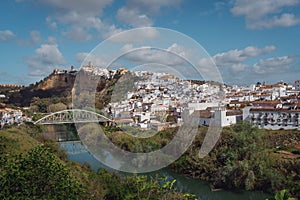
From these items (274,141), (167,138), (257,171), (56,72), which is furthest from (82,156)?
(56,72)

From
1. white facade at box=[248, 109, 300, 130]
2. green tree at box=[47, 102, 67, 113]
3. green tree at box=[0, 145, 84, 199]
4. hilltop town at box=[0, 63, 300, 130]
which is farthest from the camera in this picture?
green tree at box=[47, 102, 67, 113]

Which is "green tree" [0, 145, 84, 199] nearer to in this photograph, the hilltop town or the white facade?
the hilltop town

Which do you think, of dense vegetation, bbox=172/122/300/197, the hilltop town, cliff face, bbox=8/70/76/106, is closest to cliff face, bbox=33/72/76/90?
cliff face, bbox=8/70/76/106

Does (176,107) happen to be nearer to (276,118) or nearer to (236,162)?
(236,162)

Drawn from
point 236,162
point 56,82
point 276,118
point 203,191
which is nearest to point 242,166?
point 236,162

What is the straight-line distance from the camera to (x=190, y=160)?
720cm

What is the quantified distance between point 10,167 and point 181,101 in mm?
7278

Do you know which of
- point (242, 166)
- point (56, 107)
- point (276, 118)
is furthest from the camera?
point (56, 107)

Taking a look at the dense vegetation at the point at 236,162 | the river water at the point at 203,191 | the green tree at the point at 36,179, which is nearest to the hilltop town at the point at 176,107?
the dense vegetation at the point at 236,162

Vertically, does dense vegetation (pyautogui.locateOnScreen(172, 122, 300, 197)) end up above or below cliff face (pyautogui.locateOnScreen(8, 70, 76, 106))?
below

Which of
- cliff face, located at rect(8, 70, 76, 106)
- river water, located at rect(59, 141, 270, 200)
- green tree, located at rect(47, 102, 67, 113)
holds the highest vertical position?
cliff face, located at rect(8, 70, 76, 106)

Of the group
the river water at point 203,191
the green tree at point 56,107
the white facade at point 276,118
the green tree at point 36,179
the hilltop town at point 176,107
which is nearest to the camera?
the green tree at point 36,179

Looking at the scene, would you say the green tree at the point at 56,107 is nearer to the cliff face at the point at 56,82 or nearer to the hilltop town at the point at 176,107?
the hilltop town at the point at 176,107

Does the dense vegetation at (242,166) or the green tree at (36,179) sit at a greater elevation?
the green tree at (36,179)
